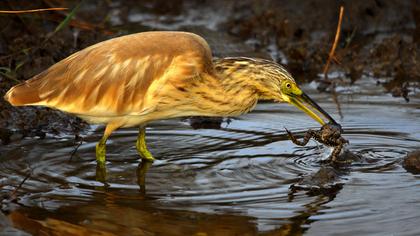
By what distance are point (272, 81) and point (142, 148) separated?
1.09m

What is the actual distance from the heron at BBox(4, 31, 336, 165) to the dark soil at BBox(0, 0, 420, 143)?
85 cm

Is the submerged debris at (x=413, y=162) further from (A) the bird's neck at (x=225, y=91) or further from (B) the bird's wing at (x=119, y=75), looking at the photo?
(B) the bird's wing at (x=119, y=75)

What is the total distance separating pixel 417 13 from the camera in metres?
10.0

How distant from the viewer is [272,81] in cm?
612

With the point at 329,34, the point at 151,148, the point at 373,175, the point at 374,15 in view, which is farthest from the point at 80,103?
the point at 374,15

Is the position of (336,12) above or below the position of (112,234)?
above

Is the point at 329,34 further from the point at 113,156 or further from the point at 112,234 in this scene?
the point at 112,234

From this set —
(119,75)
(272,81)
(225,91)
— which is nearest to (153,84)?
(119,75)

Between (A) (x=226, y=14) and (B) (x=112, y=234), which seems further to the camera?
(A) (x=226, y=14)

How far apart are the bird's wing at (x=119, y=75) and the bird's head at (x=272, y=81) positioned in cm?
27

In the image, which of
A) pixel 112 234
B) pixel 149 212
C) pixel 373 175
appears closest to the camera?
pixel 112 234

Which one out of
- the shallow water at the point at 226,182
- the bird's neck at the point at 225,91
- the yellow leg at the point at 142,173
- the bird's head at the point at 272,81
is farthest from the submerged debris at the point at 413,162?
the yellow leg at the point at 142,173

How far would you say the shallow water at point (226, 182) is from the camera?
493 centimetres

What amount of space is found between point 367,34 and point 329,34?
527mm
